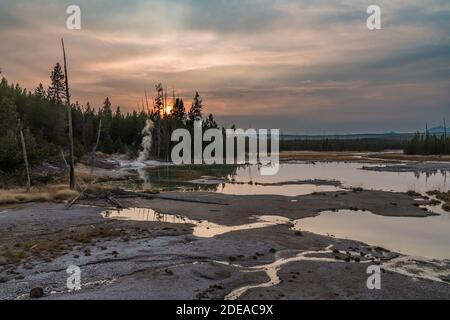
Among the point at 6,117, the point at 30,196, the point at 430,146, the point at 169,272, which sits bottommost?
the point at 169,272

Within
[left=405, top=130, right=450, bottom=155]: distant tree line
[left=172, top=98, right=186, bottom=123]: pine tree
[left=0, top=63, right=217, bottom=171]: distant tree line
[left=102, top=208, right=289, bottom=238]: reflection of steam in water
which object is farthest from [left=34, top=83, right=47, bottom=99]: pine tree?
[left=405, top=130, right=450, bottom=155]: distant tree line

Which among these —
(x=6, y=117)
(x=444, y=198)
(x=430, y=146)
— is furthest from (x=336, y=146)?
(x=6, y=117)

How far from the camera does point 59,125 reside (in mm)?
68938

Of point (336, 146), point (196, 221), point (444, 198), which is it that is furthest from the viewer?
point (336, 146)

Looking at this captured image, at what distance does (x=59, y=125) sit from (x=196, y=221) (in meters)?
51.7

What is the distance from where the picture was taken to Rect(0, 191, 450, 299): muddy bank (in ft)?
39.3

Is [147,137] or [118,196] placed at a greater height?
[147,137]

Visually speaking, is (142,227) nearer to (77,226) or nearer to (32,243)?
(77,226)

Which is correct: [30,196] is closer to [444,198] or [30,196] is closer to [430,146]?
[444,198]

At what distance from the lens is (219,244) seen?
17.6m

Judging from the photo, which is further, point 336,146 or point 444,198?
point 336,146

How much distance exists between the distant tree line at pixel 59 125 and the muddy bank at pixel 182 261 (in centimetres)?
1679

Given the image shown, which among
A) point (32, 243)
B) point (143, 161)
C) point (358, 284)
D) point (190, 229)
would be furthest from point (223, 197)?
point (143, 161)

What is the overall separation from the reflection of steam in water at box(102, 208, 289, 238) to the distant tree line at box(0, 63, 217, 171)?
13.9 m
